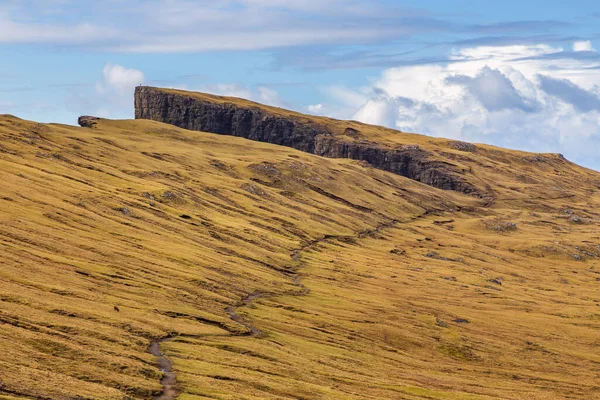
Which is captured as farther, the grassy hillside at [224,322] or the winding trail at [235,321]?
the grassy hillside at [224,322]

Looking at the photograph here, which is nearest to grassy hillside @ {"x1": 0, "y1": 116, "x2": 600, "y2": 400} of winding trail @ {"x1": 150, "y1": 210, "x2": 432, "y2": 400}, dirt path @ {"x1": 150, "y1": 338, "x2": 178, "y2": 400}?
winding trail @ {"x1": 150, "y1": 210, "x2": 432, "y2": 400}

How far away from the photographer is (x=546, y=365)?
14062 cm

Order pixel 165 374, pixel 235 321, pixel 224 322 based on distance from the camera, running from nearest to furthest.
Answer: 1. pixel 165 374
2. pixel 224 322
3. pixel 235 321

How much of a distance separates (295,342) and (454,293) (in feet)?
291

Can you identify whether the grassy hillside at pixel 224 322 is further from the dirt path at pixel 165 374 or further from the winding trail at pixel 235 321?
the dirt path at pixel 165 374

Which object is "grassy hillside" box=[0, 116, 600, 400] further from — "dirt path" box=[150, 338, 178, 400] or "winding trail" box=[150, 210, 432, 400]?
"dirt path" box=[150, 338, 178, 400]

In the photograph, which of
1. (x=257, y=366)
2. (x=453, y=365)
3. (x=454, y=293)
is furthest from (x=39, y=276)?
(x=454, y=293)

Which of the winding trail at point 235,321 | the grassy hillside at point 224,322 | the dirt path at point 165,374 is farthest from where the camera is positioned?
the grassy hillside at point 224,322

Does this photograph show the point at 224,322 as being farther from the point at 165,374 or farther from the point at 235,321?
the point at 165,374

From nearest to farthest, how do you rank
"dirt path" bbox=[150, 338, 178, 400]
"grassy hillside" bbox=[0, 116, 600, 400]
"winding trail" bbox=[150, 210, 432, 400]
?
"dirt path" bbox=[150, 338, 178, 400], "winding trail" bbox=[150, 210, 432, 400], "grassy hillside" bbox=[0, 116, 600, 400]

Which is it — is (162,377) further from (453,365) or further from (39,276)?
(453,365)

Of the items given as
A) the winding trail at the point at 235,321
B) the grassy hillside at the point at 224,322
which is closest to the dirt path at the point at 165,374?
the winding trail at the point at 235,321

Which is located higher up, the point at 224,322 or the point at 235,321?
the point at 224,322

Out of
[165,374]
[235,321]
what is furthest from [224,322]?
[165,374]
